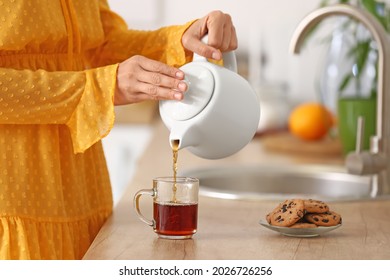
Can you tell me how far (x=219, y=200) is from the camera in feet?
3.92

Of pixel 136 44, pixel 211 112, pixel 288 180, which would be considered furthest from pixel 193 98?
pixel 288 180

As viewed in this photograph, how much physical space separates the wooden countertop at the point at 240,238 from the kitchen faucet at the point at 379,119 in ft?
0.31

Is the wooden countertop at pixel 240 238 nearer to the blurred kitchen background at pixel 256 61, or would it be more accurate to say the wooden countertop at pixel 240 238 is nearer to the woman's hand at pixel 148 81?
the woman's hand at pixel 148 81

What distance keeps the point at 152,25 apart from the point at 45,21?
5.07 ft

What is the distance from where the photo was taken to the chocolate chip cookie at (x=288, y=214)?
2.96ft

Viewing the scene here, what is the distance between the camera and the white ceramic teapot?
0.86 meters

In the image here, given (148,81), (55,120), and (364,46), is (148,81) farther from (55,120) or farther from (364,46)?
(364,46)

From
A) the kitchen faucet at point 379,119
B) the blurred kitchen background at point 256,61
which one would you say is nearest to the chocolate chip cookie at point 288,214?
the kitchen faucet at point 379,119

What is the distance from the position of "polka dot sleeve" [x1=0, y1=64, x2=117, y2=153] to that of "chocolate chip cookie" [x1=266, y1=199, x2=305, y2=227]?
205mm

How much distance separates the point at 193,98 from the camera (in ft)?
2.81

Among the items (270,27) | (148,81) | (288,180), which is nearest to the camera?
(148,81)

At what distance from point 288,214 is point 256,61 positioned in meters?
1.64
